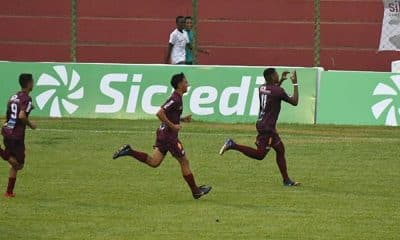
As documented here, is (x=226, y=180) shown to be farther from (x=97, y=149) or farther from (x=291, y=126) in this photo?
(x=291, y=126)

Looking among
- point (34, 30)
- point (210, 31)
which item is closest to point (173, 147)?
point (210, 31)

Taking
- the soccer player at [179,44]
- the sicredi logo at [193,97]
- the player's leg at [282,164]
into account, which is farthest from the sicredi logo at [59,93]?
the player's leg at [282,164]

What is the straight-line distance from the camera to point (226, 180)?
18.0m

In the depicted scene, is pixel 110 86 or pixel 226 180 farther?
pixel 110 86

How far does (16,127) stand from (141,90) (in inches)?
389

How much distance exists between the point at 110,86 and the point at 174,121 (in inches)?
393

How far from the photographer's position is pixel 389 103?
976 inches

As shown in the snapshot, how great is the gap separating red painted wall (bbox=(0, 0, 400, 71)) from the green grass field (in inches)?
321

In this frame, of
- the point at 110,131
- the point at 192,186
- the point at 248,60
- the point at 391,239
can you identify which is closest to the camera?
the point at 391,239

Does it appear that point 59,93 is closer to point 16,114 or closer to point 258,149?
point 258,149

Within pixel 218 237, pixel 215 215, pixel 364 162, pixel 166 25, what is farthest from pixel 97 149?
pixel 166 25

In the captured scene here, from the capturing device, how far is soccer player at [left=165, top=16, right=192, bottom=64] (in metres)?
27.0

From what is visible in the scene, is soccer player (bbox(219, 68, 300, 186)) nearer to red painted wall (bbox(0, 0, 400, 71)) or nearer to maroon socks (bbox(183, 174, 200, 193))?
maroon socks (bbox(183, 174, 200, 193))

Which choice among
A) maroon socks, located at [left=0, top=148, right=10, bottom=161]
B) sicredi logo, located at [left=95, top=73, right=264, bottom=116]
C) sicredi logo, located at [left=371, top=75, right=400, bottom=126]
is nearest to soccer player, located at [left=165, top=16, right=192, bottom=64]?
sicredi logo, located at [left=95, top=73, right=264, bottom=116]
